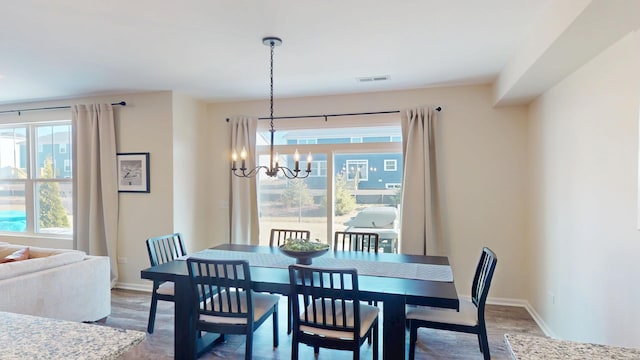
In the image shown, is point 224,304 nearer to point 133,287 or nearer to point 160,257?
point 160,257

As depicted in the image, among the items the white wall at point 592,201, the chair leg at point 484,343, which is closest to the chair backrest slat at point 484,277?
the chair leg at point 484,343

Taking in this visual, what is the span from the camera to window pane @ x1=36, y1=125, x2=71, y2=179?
507cm

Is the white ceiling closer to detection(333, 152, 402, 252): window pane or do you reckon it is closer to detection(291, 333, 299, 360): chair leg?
detection(333, 152, 402, 252): window pane

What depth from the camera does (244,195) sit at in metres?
4.71

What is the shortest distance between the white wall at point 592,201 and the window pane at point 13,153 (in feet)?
22.3

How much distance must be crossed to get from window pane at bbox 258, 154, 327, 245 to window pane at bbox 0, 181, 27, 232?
144 inches

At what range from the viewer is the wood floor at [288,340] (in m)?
2.88

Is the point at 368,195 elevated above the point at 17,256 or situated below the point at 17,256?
above

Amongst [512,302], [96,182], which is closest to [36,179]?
[96,182]

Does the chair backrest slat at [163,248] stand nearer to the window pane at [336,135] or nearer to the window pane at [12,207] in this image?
the window pane at [336,135]

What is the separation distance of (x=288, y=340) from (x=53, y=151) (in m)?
Result: 4.48

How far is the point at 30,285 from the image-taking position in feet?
A: 9.52

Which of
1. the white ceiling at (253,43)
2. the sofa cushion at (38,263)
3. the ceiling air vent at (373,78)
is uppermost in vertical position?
the white ceiling at (253,43)

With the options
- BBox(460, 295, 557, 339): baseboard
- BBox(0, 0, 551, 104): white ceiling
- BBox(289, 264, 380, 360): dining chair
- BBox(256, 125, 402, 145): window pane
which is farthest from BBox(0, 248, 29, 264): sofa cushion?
BBox(460, 295, 557, 339): baseboard
